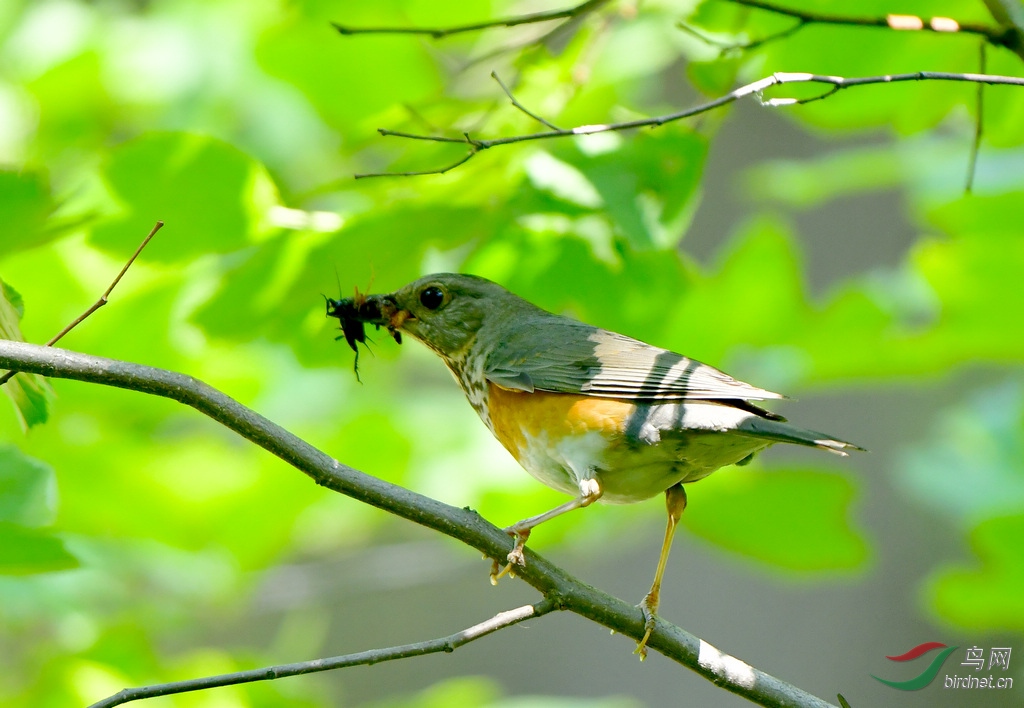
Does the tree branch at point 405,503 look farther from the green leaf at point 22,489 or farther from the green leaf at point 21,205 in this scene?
the green leaf at point 21,205

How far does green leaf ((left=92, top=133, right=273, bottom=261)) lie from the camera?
9.43 feet

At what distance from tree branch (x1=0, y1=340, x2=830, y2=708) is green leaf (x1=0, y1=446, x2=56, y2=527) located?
1.84 ft

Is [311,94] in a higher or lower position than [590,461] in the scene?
higher

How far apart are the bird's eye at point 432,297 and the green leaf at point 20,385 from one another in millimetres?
1378

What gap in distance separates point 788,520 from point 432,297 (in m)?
1.60

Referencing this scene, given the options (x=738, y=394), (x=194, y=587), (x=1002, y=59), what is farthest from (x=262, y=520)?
A: (x=1002, y=59)

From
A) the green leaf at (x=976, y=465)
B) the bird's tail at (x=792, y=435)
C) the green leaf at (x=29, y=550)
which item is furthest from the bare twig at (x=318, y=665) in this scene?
the green leaf at (x=976, y=465)

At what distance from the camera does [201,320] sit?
3.00 metres

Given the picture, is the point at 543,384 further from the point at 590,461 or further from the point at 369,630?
the point at 369,630

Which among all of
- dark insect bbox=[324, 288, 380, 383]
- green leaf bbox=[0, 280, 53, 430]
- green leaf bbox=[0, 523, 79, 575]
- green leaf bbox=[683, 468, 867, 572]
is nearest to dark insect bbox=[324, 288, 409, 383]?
dark insect bbox=[324, 288, 380, 383]

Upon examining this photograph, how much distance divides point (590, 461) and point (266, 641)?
7141 millimetres

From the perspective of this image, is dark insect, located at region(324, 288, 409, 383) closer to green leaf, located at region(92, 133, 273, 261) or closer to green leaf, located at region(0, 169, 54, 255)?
green leaf, located at region(92, 133, 273, 261)

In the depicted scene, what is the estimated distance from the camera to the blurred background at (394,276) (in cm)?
292

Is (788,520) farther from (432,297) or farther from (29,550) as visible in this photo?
(29,550)
